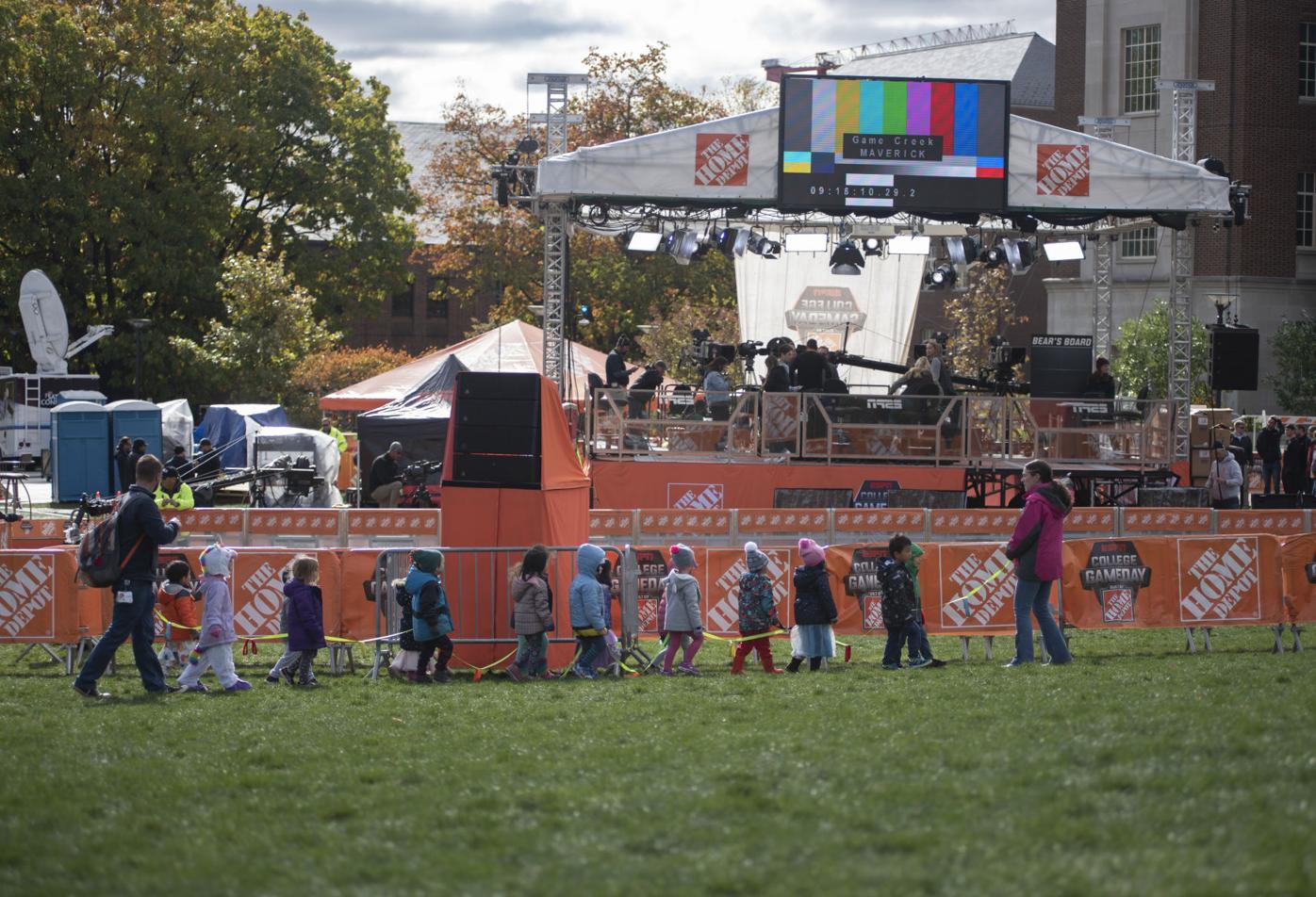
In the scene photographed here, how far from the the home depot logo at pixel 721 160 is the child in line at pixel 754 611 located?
11.6 metres

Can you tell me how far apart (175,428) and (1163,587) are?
94.0ft

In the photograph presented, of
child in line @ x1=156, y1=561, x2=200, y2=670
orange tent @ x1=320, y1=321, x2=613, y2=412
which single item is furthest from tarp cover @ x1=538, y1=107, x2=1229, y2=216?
child in line @ x1=156, y1=561, x2=200, y2=670

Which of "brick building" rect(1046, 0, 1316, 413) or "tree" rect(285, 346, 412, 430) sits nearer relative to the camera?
"brick building" rect(1046, 0, 1316, 413)

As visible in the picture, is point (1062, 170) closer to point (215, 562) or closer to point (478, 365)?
point (478, 365)

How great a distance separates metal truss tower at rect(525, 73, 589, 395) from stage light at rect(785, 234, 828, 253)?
15.0ft

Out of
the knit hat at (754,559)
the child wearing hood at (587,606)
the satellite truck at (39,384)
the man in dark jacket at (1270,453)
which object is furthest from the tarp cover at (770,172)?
the satellite truck at (39,384)

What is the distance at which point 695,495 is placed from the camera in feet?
76.8

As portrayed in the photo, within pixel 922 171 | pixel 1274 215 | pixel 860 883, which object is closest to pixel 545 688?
pixel 860 883

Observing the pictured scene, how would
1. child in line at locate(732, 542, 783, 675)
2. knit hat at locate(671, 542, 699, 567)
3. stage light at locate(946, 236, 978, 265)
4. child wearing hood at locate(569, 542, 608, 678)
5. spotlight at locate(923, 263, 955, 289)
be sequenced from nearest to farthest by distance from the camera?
child wearing hood at locate(569, 542, 608, 678) < knit hat at locate(671, 542, 699, 567) < child in line at locate(732, 542, 783, 675) < stage light at locate(946, 236, 978, 265) < spotlight at locate(923, 263, 955, 289)

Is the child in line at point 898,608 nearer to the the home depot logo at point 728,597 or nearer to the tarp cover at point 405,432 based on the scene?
the the home depot logo at point 728,597

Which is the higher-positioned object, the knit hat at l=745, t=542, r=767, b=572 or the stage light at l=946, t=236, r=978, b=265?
the stage light at l=946, t=236, r=978, b=265

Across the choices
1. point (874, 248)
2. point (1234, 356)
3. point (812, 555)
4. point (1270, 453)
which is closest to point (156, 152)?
point (874, 248)

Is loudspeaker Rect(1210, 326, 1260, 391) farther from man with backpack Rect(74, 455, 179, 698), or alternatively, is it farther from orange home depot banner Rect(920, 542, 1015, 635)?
man with backpack Rect(74, 455, 179, 698)

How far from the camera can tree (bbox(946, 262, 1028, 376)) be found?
4847cm
